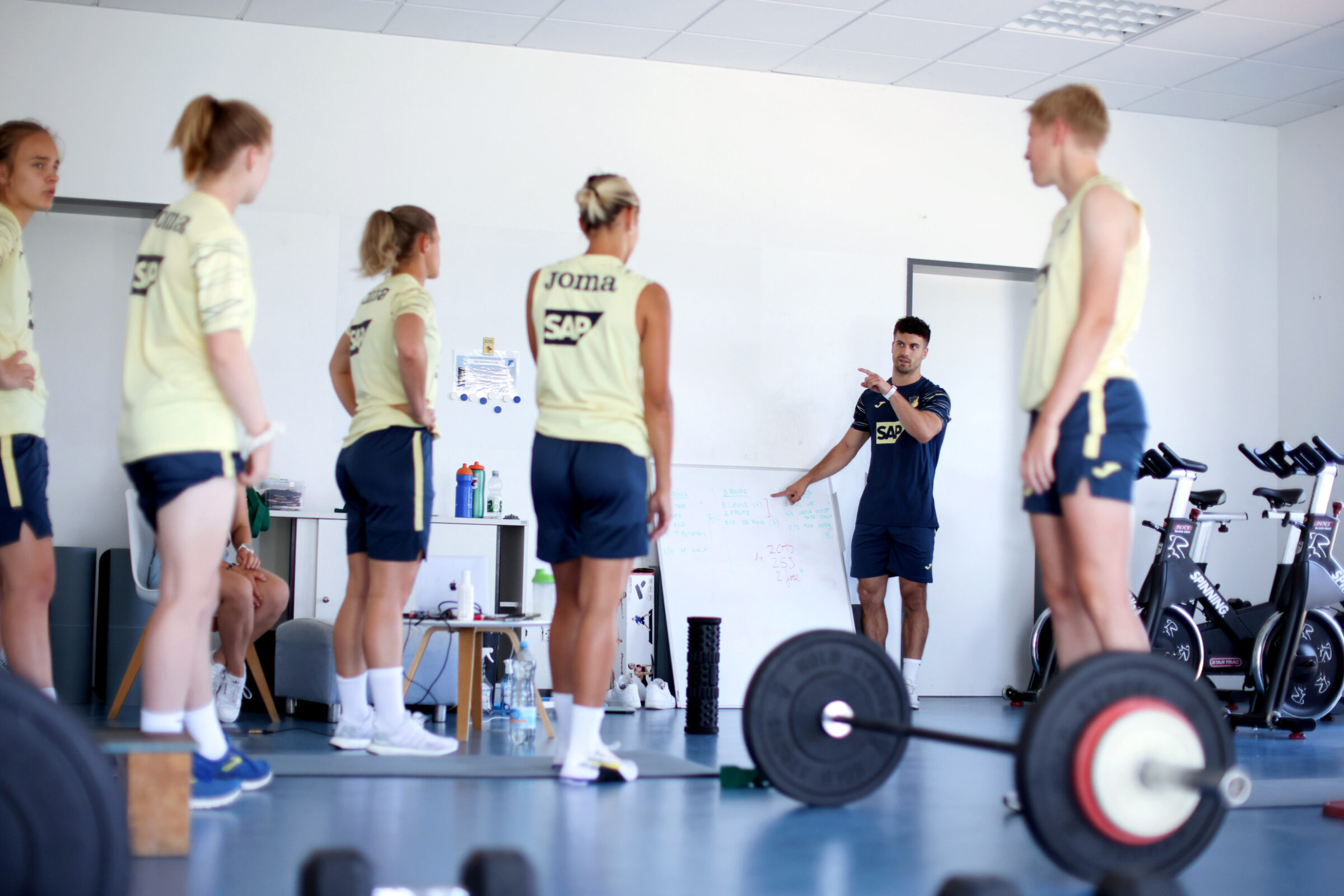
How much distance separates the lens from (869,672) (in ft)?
8.85

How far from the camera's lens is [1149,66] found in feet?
19.3

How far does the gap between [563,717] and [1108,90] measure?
15.7 ft

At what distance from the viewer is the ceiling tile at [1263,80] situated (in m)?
5.91

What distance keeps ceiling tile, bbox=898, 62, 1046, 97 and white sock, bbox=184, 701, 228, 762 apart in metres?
4.72

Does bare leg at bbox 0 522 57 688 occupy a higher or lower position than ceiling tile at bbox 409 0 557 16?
lower

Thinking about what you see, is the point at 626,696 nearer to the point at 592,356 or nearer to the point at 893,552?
the point at 893,552

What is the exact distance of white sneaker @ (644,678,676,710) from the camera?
5305mm

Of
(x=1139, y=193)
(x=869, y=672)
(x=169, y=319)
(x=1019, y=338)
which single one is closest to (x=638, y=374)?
(x=869, y=672)

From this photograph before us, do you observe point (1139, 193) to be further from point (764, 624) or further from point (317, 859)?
point (317, 859)

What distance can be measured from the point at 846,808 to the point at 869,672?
0.35 meters

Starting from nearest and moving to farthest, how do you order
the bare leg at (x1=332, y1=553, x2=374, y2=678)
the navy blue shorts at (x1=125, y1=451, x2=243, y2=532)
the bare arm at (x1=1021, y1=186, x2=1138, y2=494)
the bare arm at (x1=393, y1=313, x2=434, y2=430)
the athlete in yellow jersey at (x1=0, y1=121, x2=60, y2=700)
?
1. the navy blue shorts at (x1=125, y1=451, x2=243, y2=532)
2. the bare arm at (x1=1021, y1=186, x2=1138, y2=494)
3. the athlete in yellow jersey at (x1=0, y1=121, x2=60, y2=700)
4. the bare arm at (x1=393, y1=313, x2=434, y2=430)
5. the bare leg at (x1=332, y1=553, x2=374, y2=678)

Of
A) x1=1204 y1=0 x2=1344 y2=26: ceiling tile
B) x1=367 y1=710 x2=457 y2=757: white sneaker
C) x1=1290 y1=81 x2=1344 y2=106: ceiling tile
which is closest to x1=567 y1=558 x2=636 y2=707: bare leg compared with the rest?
x1=367 y1=710 x2=457 y2=757: white sneaker

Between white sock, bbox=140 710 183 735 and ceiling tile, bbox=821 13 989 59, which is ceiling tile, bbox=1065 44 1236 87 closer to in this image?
ceiling tile, bbox=821 13 989 59

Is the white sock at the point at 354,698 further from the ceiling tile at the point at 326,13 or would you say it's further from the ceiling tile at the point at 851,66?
the ceiling tile at the point at 851,66
